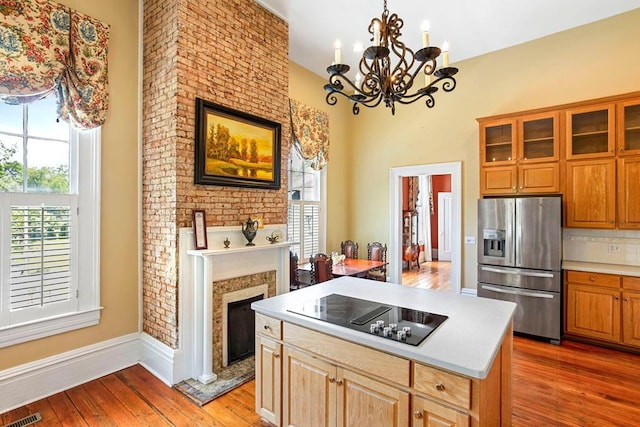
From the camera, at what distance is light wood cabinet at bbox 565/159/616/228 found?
3697 mm

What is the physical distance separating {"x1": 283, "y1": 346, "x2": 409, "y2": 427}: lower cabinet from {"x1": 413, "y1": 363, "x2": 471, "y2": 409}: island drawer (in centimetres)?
12

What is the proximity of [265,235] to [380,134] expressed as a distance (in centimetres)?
347

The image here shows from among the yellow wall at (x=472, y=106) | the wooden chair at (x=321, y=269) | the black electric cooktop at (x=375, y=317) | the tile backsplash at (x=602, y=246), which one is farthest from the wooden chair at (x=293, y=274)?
the tile backsplash at (x=602, y=246)

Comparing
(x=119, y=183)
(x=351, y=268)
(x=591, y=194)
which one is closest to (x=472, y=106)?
(x=591, y=194)

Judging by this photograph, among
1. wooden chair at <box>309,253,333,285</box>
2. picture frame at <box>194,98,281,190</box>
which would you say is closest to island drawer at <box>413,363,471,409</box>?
picture frame at <box>194,98,281,190</box>

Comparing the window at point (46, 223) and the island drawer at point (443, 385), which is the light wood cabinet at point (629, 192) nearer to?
the island drawer at point (443, 385)

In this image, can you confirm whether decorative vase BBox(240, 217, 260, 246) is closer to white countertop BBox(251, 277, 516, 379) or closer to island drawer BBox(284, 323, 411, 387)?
white countertop BBox(251, 277, 516, 379)

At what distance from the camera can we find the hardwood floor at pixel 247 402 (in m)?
2.42

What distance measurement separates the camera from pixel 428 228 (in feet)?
32.5

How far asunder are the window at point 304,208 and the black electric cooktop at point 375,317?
3119 mm

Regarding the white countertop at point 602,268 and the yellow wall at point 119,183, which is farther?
the white countertop at point 602,268

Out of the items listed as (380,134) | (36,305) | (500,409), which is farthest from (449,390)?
(380,134)

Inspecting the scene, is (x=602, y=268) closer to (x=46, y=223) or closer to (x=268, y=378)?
(x=268, y=378)

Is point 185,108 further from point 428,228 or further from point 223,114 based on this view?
point 428,228
